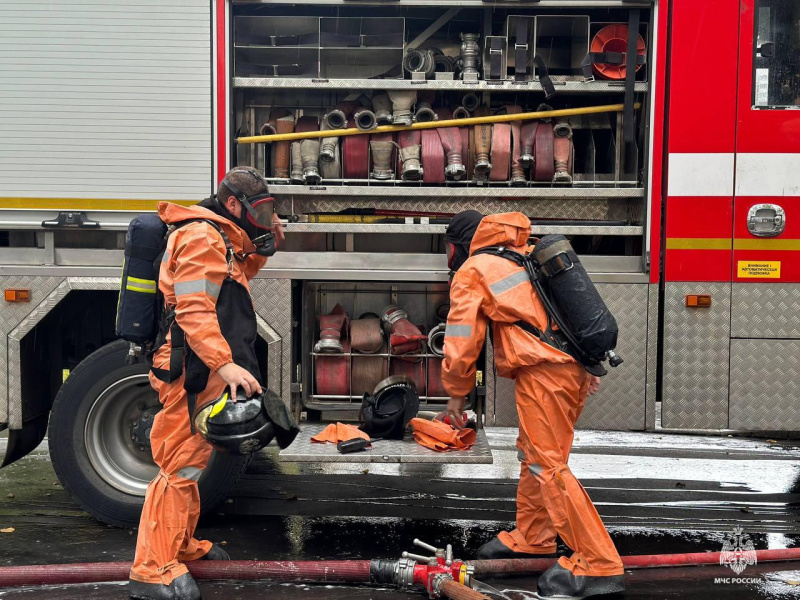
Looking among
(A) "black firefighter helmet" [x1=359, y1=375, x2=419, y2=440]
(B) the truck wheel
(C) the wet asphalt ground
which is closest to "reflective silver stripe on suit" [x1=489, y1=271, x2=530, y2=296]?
(A) "black firefighter helmet" [x1=359, y1=375, x2=419, y2=440]

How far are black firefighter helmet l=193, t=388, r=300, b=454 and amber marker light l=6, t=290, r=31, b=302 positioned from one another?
1.82 metres

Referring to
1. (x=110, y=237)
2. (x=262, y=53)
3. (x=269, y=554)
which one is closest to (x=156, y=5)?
(x=262, y=53)

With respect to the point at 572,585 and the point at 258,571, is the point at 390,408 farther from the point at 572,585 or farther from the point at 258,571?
the point at 572,585

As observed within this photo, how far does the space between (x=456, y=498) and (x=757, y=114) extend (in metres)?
2.96

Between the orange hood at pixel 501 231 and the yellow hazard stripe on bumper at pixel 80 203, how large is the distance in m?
1.81

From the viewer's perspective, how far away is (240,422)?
3691mm

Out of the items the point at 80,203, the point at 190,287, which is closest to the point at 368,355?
the point at 190,287

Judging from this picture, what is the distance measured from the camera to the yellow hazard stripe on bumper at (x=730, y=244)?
4.78 metres

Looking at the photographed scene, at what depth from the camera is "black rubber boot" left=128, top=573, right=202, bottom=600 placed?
3.77 m

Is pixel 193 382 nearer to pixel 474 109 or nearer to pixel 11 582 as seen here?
pixel 11 582

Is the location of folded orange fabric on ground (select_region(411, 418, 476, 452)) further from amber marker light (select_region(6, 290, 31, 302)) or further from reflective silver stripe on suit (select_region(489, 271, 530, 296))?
amber marker light (select_region(6, 290, 31, 302))

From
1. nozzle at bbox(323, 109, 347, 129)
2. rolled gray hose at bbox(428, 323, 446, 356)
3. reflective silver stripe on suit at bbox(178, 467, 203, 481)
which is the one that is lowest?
reflective silver stripe on suit at bbox(178, 467, 203, 481)

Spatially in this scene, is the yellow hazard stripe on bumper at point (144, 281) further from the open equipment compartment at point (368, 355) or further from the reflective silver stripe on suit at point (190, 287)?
the open equipment compartment at point (368, 355)

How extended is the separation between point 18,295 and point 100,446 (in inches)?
39.1
